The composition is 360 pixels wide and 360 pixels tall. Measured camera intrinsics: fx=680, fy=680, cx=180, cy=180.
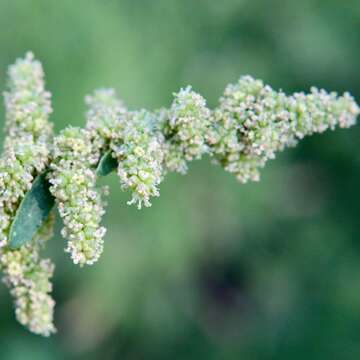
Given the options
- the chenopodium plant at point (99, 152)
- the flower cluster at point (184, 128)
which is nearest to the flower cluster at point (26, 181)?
the chenopodium plant at point (99, 152)

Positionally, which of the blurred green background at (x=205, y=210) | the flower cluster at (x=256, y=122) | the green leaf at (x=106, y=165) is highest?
the blurred green background at (x=205, y=210)

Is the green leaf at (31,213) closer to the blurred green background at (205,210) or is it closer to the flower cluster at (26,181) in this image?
the flower cluster at (26,181)

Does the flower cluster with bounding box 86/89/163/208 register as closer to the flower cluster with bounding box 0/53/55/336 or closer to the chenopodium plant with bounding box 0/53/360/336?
the chenopodium plant with bounding box 0/53/360/336

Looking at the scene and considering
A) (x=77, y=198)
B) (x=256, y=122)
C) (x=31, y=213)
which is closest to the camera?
(x=77, y=198)

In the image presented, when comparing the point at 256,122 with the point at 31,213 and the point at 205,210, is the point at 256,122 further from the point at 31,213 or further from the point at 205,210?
the point at 205,210

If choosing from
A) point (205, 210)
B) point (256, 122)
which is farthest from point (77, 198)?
point (205, 210)
